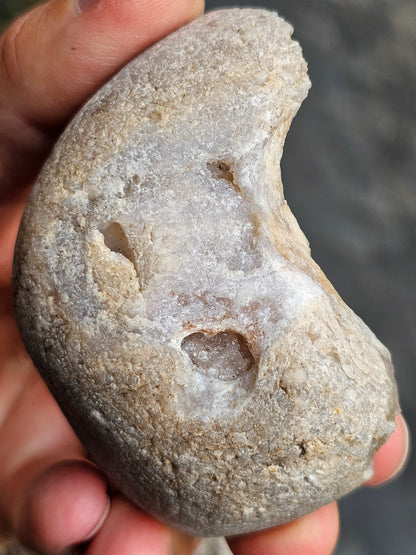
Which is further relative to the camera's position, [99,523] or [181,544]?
[181,544]

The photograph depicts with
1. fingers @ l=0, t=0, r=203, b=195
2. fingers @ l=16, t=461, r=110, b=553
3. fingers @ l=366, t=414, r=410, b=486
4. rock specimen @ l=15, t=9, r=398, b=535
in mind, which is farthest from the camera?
fingers @ l=366, t=414, r=410, b=486

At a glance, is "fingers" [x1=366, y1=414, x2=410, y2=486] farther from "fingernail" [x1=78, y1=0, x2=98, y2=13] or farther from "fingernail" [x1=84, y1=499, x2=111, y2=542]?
"fingernail" [x1=78, y1=0, x2=98, y2=13]

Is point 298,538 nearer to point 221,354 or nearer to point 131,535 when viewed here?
point 131,535

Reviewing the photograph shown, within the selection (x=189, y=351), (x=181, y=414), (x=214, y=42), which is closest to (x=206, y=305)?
(x=189, y=351)

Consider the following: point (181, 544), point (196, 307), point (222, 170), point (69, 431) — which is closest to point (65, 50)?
point (222, 170)

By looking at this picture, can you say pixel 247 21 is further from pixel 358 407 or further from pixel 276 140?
pixel 358 407

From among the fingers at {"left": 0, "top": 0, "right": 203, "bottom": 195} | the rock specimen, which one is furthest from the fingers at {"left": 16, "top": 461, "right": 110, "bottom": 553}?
the fingers at {"left": 0, "top": 0, "right": 203, "bottom": 195}

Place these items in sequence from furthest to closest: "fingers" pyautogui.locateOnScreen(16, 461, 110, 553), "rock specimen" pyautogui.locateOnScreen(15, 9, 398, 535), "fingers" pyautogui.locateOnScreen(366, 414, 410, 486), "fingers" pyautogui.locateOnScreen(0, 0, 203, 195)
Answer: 1. "fingers" pyautogui.locateOnScreen(366, 414, 410, 486)
2. "fingers" pyautogui.locateOnScreen(16, 461, 110, 553)
3. "fingers" pyautogui.locateOnScreen(0, 0, 203, 195)
4. "rock specimen" pyautogui.locateOnScreen(15, 9, 398, 535)
